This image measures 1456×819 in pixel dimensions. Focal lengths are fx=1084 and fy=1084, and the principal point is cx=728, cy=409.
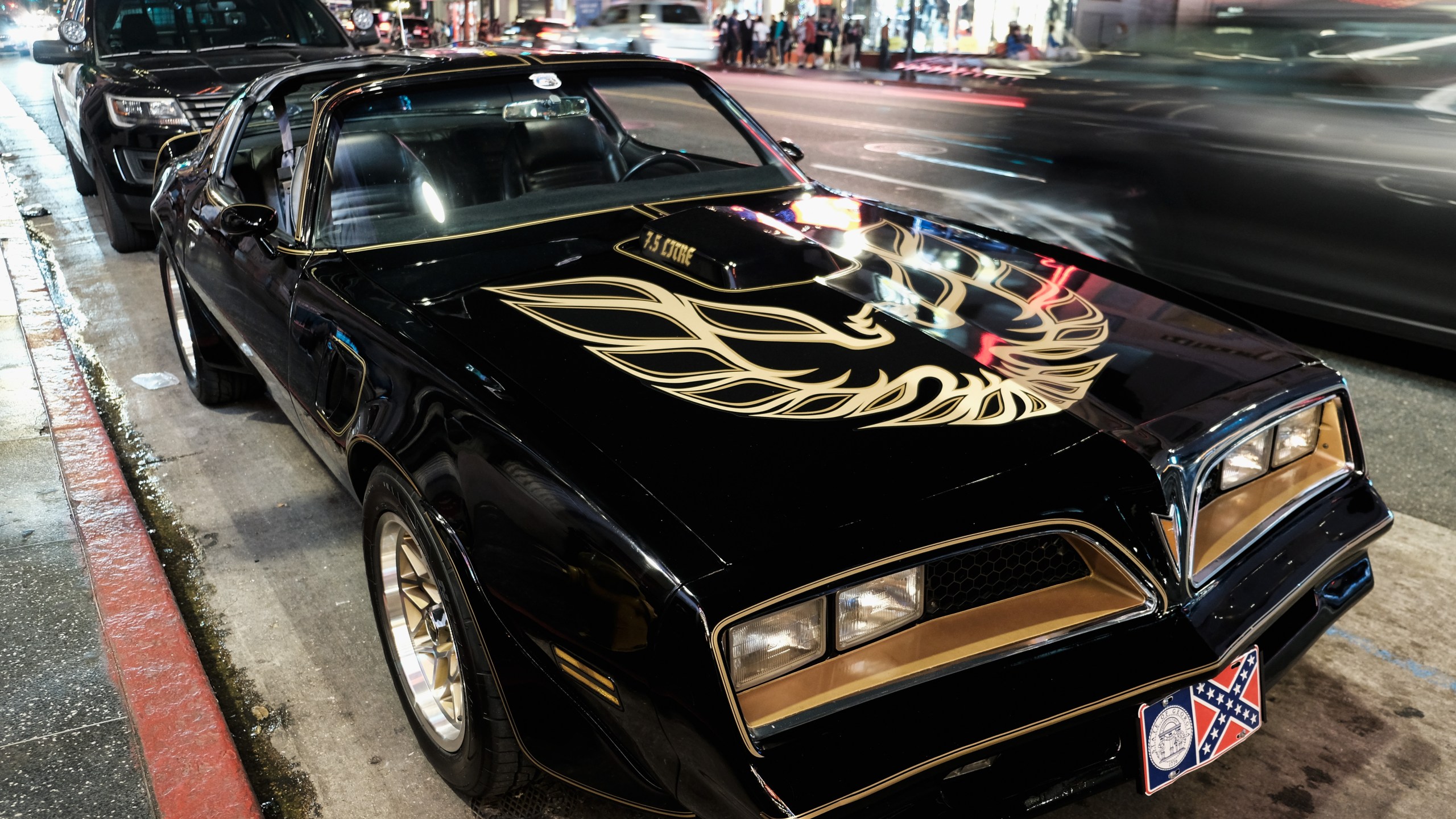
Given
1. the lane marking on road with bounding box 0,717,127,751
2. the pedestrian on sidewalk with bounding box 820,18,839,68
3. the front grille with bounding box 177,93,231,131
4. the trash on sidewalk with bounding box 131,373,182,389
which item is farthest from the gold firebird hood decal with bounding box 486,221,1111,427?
the pedestrian on sidewalk with bounding box 820,18,839,68

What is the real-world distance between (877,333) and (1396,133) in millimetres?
3345

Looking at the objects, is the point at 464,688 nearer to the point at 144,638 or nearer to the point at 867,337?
the point at 867,337

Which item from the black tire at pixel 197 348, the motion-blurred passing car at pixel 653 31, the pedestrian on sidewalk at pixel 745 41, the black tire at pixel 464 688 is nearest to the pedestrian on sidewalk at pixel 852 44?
the pedestrian on sidewalk at pixel 745 41

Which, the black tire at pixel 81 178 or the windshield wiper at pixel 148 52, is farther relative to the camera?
the black tire at pixel 81 178

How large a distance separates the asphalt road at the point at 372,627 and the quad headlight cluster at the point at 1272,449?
0.67 metres

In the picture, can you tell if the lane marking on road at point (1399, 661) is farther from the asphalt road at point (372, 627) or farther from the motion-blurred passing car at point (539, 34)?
the motion-blurred passing car at point (539, 34)

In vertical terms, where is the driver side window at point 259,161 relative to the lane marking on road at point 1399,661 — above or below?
above

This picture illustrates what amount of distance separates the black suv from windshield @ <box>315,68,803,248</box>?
12.4 ft

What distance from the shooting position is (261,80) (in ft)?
12.8

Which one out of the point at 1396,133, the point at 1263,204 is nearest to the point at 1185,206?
the point at 1263,204

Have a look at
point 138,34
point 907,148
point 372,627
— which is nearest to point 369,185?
point 372,627

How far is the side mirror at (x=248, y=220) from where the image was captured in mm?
3117

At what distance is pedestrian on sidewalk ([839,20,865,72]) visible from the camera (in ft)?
87.2

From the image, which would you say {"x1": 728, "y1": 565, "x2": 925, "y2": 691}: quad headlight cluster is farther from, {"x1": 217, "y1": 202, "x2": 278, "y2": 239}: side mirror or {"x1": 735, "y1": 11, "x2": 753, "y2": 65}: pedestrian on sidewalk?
{"x1": 735, "y1": 11, "x2": 753, "y2": 65}: pedestrian on sidewalk
